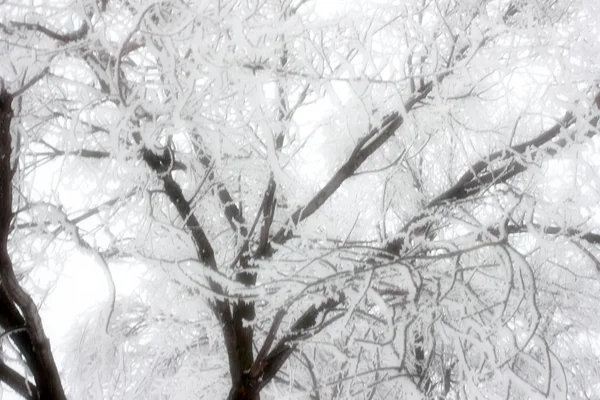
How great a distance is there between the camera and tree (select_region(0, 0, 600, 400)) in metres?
2.13

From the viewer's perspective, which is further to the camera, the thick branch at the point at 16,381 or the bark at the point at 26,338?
the thick branch at the point at 16,381

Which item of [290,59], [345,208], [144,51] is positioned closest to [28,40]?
[144,51]

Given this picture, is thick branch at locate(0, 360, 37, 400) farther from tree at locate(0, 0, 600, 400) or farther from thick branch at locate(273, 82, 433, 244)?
thick branch at locate(273, 82, 433, 244)

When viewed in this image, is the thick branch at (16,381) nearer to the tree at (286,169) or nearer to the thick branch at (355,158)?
the tree at (286,169)

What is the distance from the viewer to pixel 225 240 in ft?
11.8

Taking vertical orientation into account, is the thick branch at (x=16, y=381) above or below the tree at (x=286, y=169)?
below

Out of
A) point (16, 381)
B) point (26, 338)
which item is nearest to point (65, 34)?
point (26, 338)

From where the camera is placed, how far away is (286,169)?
2959mm

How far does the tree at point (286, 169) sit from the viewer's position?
213 centimetres

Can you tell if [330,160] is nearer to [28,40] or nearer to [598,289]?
[28,40]

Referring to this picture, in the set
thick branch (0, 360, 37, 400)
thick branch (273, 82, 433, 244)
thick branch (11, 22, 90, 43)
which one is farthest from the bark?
thick branch (273, 82, 433, 244)

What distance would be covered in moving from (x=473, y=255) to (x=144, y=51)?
3040 millimetres

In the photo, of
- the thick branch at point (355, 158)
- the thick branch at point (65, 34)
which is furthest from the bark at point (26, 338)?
the thick branch at point (355, 158)

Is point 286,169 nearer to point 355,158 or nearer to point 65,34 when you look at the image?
point 355,158
